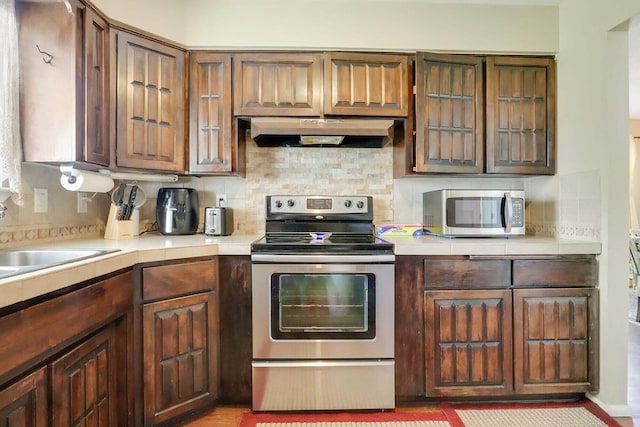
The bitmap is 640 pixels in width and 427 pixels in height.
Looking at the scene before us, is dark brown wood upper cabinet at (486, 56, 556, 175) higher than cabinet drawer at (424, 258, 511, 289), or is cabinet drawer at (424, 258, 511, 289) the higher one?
Result: dark brown wood upper cabinet at (486, 56, 556, 175)

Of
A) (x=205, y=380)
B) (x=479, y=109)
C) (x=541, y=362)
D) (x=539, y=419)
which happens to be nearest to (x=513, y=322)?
(x=541, y=362)

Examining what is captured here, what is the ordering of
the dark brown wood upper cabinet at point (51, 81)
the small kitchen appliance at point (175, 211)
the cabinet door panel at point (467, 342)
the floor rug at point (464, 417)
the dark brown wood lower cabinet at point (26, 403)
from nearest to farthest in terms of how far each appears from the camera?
the dark brown wood lower cabinet at point (26, 403) < the dark brown wood upper cabinet at point (51, 81) < the floor rug at point (464, 417) < the cabinet door panel at point (467, 342) < the small kitchen appliance at point (175, 211)

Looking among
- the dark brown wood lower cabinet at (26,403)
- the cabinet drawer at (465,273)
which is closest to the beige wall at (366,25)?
the cabinet drawer at (465,273)

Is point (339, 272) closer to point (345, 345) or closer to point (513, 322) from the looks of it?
point (345, 345)

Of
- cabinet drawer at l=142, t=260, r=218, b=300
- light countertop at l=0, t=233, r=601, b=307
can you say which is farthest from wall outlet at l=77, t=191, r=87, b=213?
cabinet drawer at l=142, t=260, r=218, b=300

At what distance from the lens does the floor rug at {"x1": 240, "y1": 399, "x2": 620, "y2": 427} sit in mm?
1762

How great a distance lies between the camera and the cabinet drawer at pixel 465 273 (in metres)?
1.86

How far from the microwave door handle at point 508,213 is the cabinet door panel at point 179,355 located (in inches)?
65.6

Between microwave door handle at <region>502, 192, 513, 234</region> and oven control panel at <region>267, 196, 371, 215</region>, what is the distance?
34.3 inches

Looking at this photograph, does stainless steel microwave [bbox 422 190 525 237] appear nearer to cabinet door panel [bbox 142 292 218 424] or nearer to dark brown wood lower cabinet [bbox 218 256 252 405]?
dark brown wood lower cabinet [bbox 218 256 252 405]

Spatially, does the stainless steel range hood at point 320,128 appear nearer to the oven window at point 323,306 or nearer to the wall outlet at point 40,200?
the oven window at point 323,306

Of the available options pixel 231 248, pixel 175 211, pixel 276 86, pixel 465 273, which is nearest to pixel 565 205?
pixel 465 273

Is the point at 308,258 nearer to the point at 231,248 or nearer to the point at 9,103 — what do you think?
the point at 231,248

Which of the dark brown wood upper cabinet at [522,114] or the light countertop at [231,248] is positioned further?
the dark brown wood upper cabinet at [522,114]
